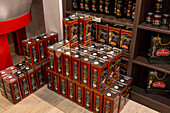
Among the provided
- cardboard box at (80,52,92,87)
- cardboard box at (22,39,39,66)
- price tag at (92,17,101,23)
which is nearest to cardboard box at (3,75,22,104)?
cardboard box at (22,39,39,66)

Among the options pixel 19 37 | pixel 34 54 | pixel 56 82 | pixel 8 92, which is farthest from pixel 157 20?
pixel 19 37

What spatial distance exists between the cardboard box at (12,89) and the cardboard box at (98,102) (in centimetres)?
95

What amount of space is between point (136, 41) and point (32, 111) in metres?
1.44

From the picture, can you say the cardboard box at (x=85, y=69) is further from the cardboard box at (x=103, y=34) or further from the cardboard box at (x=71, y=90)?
the cardboard box at (x=103, y=34)

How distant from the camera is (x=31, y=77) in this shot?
2.18 m

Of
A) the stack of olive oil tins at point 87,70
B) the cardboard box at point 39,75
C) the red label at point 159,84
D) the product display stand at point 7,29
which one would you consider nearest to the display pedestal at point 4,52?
the product display stand at point 7,29

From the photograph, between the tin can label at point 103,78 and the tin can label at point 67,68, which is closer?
the tin can label at point 103,78

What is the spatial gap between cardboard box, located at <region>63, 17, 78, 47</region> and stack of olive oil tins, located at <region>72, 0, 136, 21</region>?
0.37 m

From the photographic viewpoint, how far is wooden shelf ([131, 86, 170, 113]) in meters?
1.96

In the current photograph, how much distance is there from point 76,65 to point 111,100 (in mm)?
517

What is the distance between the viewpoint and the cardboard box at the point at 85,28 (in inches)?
76.4

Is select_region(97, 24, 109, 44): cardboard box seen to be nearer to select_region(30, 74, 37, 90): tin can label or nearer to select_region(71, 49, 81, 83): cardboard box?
select_region(71, 49, 81, 83): cardboard box

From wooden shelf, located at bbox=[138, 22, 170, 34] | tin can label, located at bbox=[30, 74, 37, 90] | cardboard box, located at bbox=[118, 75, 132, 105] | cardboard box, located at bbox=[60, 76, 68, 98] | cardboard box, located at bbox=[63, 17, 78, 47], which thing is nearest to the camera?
wooden shelf, located at bbox=[138, 22, 170, 34]

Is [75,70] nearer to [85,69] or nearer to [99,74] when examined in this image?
[85,69]
